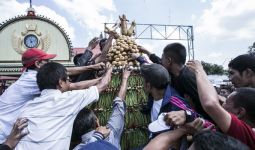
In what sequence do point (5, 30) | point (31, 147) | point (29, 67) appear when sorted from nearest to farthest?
point (31, 147) → point (29, 67) → point (5, 30)

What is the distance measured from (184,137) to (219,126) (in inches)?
8.2

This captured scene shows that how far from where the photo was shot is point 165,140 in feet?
6.51

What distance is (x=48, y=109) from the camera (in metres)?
2.72

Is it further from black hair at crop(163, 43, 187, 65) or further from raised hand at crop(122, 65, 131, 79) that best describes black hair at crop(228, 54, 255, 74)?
raised hand at crop(122, 65, 131, 79)

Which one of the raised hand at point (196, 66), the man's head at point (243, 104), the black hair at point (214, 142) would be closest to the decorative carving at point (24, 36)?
the raised hand at point (196, 66)

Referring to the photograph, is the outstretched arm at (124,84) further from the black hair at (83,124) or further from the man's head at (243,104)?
the man's head at (243,104)

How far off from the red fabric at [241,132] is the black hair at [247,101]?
0.53 ft

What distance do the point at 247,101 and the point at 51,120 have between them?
135 cm

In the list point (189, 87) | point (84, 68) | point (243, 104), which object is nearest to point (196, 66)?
point (243, 104)

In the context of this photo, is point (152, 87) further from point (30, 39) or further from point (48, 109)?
point (30, 39)

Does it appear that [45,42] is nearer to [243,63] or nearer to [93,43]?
[93,43]

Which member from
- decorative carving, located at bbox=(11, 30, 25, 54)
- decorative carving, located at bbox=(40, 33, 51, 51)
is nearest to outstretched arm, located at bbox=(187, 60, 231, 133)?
decorative carving, located at bbox=(40, 33, 51, 51)

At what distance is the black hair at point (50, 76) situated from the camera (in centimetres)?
283

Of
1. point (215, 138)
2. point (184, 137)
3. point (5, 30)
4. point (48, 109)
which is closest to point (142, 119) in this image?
point (48, 109)
